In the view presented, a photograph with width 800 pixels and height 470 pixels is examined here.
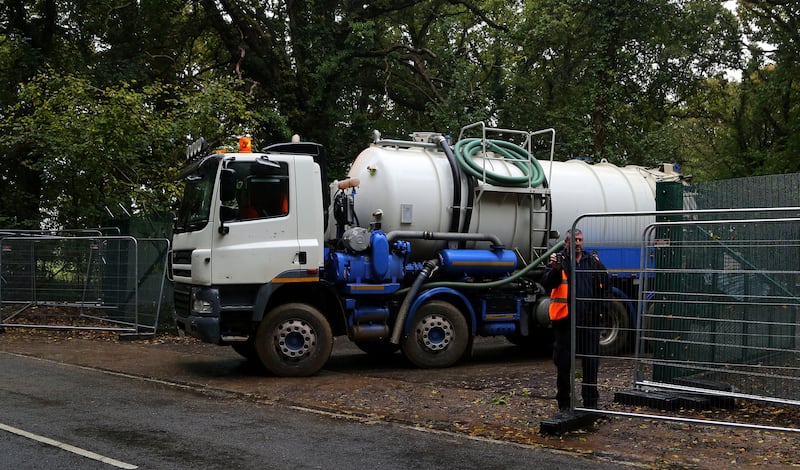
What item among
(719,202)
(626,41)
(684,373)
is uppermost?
(626,41)

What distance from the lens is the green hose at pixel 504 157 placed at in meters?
12.3

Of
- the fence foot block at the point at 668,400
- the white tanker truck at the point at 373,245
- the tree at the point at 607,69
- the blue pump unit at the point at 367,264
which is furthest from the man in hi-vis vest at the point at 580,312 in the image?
the tree at the point at 607,69

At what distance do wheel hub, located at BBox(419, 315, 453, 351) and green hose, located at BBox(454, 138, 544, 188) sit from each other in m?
2.28

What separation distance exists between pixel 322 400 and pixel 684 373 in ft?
13.2

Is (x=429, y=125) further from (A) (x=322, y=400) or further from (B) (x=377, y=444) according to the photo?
(B) (x=377, y=444)

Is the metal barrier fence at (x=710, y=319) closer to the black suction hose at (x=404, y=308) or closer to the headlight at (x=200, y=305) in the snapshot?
the black suction hose at (x=404, y=308)

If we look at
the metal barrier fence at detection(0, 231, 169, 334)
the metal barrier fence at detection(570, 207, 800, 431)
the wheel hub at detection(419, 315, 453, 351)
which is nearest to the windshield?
the wheel hub at detection(419, 315, 453, 351)

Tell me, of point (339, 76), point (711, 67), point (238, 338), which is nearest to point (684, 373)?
point (238, 338)

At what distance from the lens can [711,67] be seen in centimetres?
2717

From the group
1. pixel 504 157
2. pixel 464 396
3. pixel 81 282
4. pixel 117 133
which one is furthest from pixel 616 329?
pixel 117 133

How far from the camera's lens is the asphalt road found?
6.37 meters

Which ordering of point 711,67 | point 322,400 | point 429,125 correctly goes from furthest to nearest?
point 711,67, point 429,125, point 322,400

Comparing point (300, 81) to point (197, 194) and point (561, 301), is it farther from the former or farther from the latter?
point (561, 301)

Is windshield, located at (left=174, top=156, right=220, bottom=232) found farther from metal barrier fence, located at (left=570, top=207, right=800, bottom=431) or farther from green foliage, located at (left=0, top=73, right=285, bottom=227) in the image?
green foliage, located at (left=0, top=73, right=285, bottom=227)
